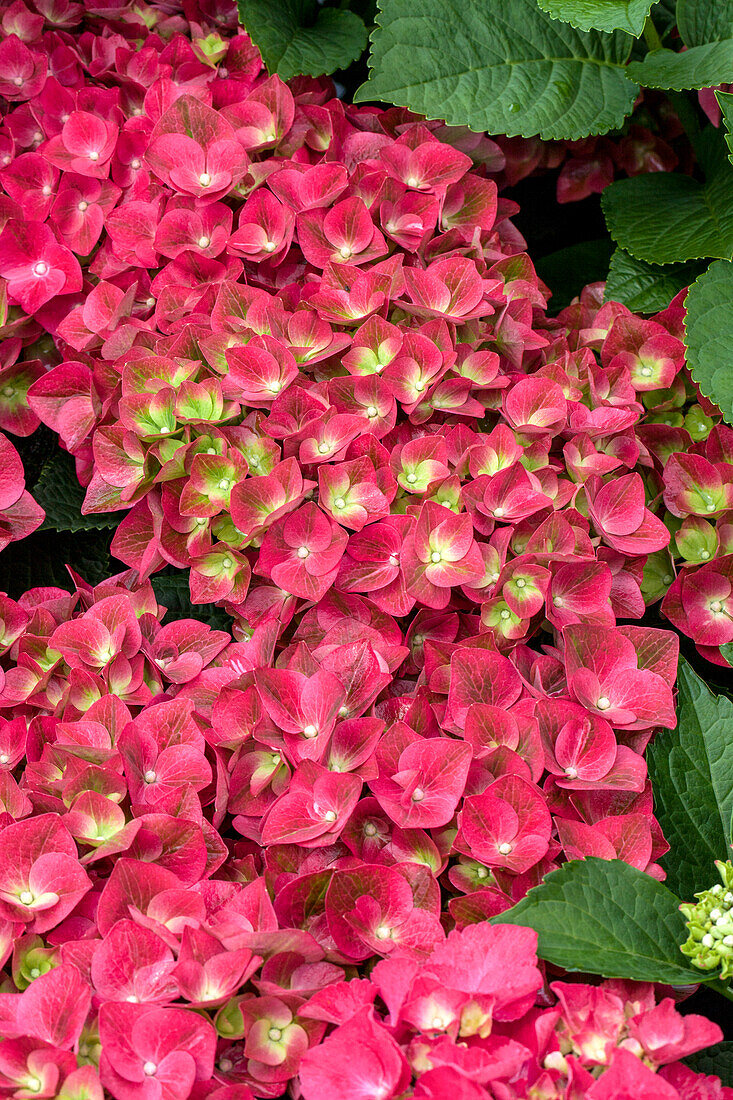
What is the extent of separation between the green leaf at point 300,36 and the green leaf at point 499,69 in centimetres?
8

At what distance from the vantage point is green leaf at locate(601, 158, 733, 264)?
0.91 m

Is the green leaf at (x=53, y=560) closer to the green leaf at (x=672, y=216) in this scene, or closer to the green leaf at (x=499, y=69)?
the green leaf at (x=499, y=69)

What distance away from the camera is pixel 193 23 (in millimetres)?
998

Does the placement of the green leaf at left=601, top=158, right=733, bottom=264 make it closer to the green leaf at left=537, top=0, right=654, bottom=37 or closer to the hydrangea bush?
the hydrangea bush

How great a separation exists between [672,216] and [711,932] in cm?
70

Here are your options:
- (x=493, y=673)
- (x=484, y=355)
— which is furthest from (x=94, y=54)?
(x=493, y=673)

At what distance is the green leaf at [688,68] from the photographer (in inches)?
34.8

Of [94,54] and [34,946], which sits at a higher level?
[94,54]

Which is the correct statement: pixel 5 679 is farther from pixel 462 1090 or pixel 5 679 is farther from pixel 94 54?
pixel 94 54

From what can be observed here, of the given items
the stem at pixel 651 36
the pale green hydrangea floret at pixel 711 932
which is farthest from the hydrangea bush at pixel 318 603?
the stem at pixel 651 36

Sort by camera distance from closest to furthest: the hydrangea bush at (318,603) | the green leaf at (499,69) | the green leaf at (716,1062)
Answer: the hydrangea bush at (318,603), the green leaf at (716,1062), the green leaf at (499,69)

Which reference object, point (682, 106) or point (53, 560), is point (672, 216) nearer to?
point (682, 106)

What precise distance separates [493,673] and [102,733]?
252mm

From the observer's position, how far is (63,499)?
88cm
